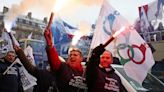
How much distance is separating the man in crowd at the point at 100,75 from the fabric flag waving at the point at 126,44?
672 millimetres

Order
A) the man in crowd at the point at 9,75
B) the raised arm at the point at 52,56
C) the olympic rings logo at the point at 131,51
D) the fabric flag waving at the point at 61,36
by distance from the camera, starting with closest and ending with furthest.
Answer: the raised arm at the point at 52,56, the olympic rings logo at the point at 131,51, the man in crowd at the point at 9,75, the fabric flag waving at the point at 61,36

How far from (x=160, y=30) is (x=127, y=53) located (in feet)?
37.9

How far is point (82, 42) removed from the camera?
510 inches

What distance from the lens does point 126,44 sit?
263 inches

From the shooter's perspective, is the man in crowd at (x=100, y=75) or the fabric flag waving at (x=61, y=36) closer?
the man in crowd at (x=100, y=75)

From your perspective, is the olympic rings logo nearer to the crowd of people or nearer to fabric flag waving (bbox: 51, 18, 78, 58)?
the crowd of people

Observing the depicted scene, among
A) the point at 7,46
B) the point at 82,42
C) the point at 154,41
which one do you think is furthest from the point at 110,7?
the point at 154,41

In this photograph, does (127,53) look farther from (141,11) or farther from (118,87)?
(141,11)

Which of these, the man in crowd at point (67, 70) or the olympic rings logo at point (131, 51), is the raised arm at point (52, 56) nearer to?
the man in crowd at point (67, 70)

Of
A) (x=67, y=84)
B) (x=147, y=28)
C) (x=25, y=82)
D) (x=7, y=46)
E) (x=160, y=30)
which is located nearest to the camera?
(x=67, y=84)

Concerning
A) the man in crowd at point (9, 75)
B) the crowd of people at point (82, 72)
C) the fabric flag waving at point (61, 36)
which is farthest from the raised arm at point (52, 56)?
the fabric flag waving at point (61, 36)

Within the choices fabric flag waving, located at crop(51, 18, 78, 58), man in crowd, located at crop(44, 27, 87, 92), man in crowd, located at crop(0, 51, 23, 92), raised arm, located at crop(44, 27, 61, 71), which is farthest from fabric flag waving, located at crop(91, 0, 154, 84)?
fabric flag waving, located at crop(51, 18, 78, 58)

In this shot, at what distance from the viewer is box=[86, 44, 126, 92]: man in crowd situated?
5387 mm

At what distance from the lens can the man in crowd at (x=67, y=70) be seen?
539 centimetres
